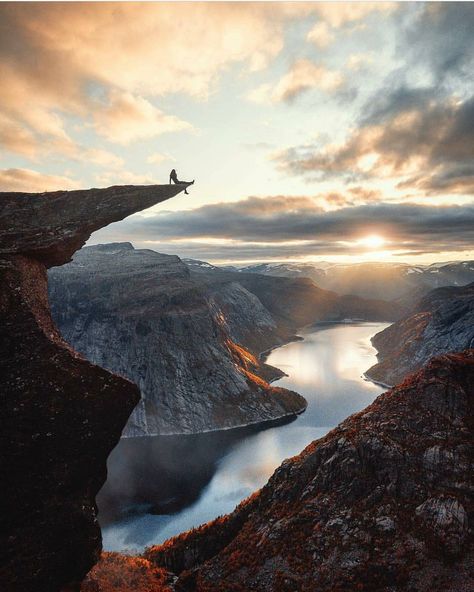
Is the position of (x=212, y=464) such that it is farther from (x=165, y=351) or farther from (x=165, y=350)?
(x=165, y=350)

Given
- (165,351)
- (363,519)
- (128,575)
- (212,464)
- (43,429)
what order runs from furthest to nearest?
(165,351)
(212,464)
(128,575)
(363,519)
(43,429)

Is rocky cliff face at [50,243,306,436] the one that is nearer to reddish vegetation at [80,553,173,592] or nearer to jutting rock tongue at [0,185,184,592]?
reddish vegetation at [80,553,173,592]

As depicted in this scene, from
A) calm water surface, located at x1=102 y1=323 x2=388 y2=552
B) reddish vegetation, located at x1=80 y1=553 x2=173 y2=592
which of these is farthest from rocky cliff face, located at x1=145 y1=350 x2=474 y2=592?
calm water surface, located at x1=102 y1=323 x2=388 y2=552

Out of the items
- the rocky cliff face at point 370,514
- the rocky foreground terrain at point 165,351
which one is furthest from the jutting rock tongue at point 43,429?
the rocky foreground terrain at point 165,351

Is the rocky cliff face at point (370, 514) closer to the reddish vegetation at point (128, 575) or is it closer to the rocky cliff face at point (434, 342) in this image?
the reddish vegetation at point (128, 575)

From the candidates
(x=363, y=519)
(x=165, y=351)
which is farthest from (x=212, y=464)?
(x=363, y=519)

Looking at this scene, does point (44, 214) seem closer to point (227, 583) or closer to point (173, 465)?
point (227, 583)
